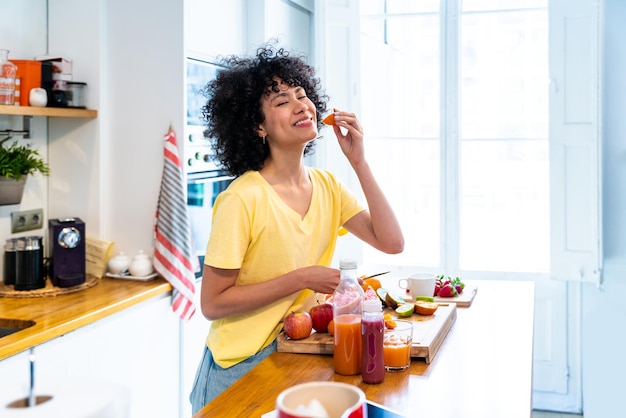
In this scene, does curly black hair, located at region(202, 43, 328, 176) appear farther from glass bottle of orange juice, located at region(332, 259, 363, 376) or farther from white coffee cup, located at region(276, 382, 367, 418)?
white coffee cup, located at region(276, 382, 367, 418)

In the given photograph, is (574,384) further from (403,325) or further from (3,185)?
(3,185)

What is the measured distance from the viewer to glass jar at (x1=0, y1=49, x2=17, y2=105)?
2410mm

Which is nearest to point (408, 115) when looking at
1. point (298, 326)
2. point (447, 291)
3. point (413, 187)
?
point (413, 187)

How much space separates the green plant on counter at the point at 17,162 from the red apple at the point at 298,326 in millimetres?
1351

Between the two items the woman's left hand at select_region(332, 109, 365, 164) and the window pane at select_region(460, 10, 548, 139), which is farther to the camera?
the window pane at select_region(460, 10, 548, 139)

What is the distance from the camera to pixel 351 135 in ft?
6.42

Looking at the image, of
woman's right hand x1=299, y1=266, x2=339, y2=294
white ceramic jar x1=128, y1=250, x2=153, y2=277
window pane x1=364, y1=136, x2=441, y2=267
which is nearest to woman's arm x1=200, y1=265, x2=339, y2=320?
woman's right hand x1=299, y1=266, x2=339, y2=294

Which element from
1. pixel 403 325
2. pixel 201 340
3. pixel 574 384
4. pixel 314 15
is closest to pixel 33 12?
pixel 201 340

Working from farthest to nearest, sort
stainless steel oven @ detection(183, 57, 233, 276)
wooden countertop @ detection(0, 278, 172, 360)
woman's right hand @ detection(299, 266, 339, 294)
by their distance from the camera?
stainless steel oven @ detection(183, 57, 233, 276) < wooden countertop @ detection(0, 278, 172, 360) < woman's right hand @ detection(299, 266, 339, 294)

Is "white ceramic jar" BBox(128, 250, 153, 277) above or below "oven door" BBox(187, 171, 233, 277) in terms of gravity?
below

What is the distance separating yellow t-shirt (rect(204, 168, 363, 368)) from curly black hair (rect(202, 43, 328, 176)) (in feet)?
0.25

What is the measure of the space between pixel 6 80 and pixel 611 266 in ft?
10.2

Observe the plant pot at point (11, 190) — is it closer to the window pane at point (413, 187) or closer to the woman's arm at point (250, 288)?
the woman's arm at point (250, 288)

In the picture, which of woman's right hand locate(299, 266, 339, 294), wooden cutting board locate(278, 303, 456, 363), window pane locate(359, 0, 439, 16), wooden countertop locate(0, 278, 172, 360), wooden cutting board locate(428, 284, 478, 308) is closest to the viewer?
wooden cutting board locate(278, 303, 456, 363)
